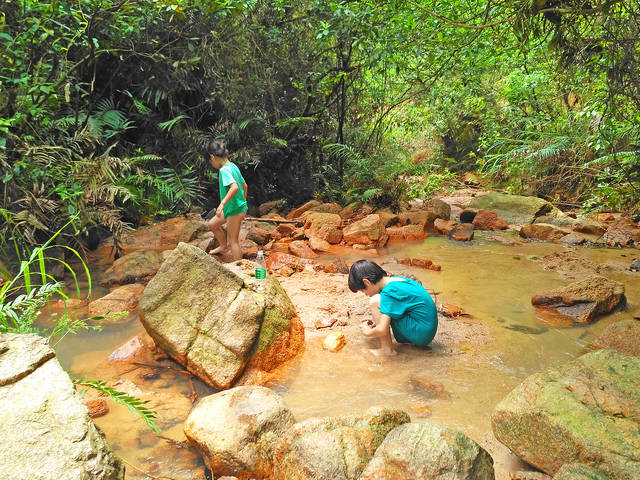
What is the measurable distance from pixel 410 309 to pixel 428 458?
5.62 ft

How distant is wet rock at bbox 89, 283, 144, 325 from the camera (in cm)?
435

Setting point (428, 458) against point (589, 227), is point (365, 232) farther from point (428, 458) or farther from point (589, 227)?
point (428, 458)

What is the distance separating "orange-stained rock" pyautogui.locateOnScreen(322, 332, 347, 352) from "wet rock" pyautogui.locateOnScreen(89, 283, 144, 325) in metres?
2.30

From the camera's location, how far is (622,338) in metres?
3.42

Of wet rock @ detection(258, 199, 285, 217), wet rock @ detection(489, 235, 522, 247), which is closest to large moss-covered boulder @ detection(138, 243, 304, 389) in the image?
wet rock @ detection(489, 235, 522, 247)

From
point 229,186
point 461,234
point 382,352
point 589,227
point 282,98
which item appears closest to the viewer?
point 382,352

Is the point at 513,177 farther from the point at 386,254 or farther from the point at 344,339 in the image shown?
the point at 344,339

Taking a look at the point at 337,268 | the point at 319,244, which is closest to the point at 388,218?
the point at 319,244

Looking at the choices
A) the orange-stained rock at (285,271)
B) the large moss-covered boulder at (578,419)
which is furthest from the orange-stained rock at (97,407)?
the orange-stained rock at (285,271)

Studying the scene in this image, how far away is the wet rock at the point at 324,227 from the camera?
719 centimetres

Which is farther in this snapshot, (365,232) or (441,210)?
(441,210)

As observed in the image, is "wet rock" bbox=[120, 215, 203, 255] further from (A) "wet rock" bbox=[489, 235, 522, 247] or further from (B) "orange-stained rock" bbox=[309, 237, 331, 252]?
(A) "wet rock" bbox=[489, 235, 522, 247]

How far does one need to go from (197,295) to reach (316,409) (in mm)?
1355

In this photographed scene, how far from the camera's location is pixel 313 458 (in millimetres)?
1986
